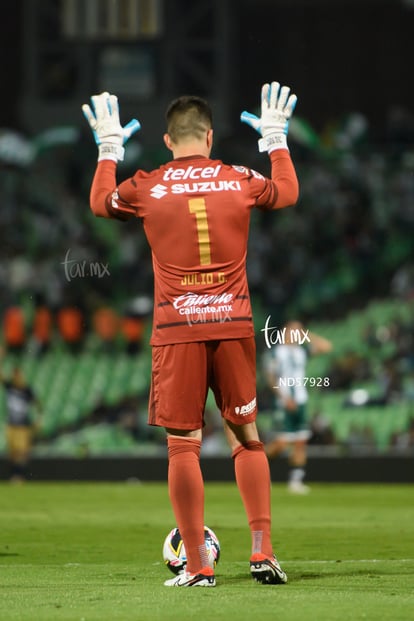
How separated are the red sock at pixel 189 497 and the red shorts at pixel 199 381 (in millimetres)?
122

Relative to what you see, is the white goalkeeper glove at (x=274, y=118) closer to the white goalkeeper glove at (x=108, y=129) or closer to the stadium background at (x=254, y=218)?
the white goalkeeper glove at (x=108, y=129)

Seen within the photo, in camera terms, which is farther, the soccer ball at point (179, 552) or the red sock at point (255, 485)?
the soccer ball at point (179, 552)

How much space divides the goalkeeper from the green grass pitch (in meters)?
0.41

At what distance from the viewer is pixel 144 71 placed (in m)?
28.0

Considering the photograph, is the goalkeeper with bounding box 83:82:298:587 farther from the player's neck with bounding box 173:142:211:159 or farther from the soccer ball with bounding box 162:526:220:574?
the soccer ball with bounding box 162:526:220:574

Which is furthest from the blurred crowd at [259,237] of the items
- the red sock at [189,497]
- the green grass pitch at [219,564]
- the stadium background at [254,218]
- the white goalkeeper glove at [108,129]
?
the red sock at [189,497]

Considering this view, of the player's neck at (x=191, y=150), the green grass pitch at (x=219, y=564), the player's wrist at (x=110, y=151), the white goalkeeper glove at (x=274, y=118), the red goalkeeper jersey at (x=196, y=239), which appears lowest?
the green grass pitch at (x=219, y=564)

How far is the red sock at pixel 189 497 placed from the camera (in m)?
6.36

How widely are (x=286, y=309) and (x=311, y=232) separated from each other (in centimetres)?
233

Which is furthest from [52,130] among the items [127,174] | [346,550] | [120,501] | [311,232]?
[346,550]

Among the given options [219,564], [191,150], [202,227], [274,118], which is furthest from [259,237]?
[202,227]

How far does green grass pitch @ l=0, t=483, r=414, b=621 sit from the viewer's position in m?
5.49

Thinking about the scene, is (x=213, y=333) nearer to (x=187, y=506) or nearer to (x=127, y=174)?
(x=187, y=506)

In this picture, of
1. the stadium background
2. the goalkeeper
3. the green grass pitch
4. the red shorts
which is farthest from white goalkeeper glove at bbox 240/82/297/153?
the stadium background
